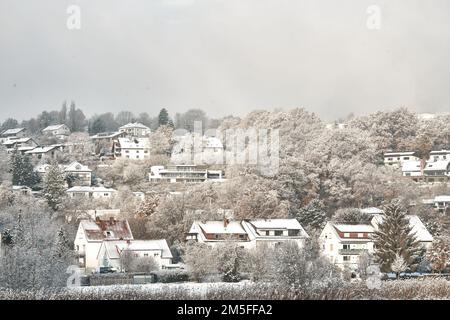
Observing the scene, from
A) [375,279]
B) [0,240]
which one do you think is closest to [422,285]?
[375,279]

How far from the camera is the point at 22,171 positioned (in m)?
17.7

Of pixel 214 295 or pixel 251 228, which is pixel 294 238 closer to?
pixel 251 228

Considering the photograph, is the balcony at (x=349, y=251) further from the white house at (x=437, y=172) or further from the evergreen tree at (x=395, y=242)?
the white house at (x=437, y=172)

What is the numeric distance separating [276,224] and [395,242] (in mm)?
1842

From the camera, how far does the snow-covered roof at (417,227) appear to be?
16231 millimetres

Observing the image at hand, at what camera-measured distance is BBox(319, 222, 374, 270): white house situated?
616 inches

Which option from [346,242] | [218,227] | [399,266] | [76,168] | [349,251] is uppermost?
[76,168]

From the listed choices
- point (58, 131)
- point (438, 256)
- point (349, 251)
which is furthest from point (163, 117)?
point (438, 256)

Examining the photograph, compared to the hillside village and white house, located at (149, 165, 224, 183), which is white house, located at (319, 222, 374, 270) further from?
white house, located at (149, 165, 224, 183)

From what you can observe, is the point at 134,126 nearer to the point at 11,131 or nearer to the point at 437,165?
the point at 11,131

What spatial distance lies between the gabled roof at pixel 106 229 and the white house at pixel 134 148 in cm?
169

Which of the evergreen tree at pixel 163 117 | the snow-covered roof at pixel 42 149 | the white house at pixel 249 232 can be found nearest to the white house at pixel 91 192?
the snow-covered roof at pixel 42 149

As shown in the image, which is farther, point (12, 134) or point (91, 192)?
point (12, 134)
